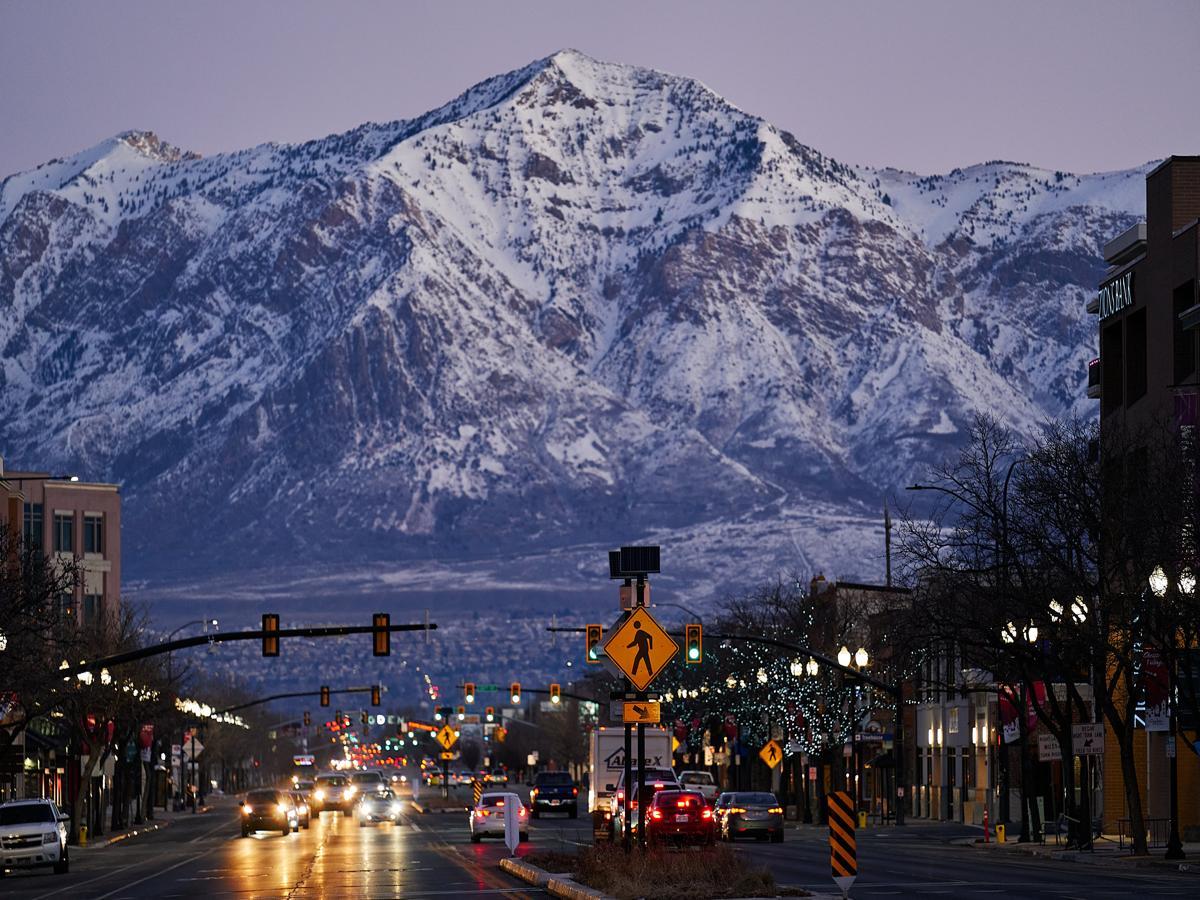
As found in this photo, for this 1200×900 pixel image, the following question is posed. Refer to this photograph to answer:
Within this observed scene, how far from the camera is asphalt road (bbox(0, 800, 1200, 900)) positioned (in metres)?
51.6

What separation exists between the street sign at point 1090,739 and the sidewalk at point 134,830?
34044 mm

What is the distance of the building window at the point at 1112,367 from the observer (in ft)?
290

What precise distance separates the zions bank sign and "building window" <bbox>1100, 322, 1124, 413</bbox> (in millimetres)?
631

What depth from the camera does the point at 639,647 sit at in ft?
143

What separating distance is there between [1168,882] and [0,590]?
107 feet

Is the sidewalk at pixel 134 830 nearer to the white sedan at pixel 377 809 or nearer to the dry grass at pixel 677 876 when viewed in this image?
the white sedan at pixel 377 809

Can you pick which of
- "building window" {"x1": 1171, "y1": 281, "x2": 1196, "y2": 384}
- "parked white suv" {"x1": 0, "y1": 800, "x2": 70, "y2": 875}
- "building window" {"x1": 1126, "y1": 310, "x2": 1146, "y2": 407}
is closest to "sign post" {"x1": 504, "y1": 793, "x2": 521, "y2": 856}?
"parked white suv" {"x1": 0, "y1": 800, "x2": 70, "y2": 875}

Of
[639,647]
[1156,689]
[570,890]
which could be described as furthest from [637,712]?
[1156,689]

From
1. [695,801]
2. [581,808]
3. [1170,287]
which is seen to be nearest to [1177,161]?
[1170,287]

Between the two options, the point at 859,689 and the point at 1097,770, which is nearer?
the point at 1097,770

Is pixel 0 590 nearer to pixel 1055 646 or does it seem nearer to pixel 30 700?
pixel 30 700

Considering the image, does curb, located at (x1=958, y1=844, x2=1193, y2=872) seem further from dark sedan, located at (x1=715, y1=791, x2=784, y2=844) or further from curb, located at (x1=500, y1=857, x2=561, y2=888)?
curb, located at (x1=500, y1=857, x2=561, y2=888)

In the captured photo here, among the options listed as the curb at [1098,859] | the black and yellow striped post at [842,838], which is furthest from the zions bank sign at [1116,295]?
the black and yellow striped post at [842,838]

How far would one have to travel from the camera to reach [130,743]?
391 feet
